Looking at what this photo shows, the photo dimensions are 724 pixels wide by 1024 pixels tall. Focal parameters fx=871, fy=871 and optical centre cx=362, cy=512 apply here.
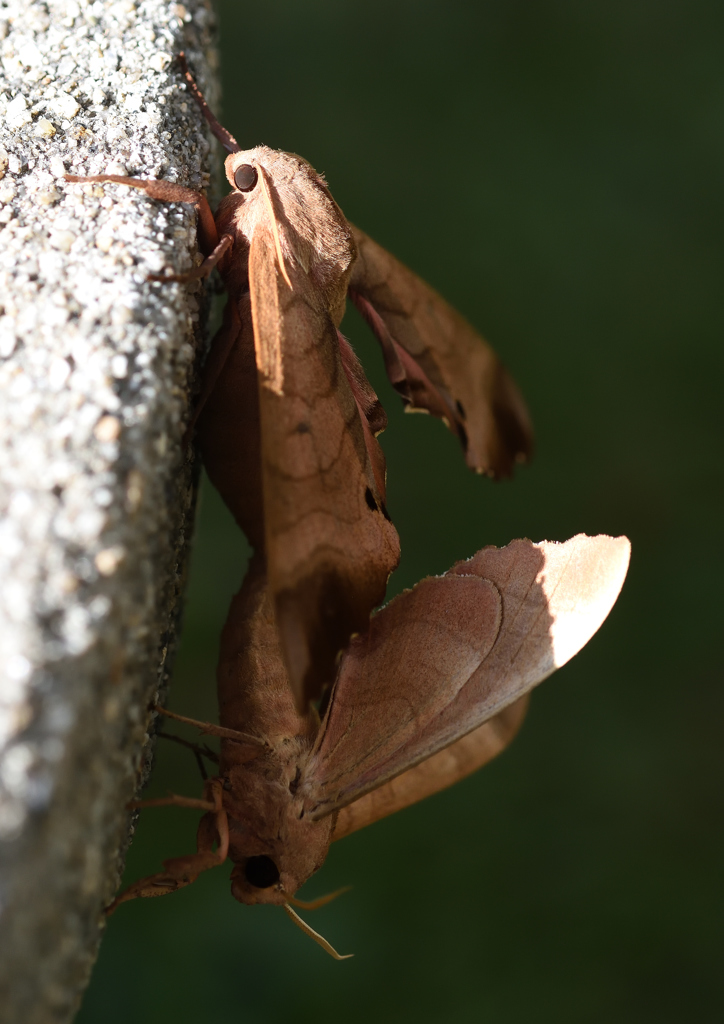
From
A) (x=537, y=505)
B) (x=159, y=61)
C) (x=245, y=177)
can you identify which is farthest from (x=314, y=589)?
(x=537, y=505)

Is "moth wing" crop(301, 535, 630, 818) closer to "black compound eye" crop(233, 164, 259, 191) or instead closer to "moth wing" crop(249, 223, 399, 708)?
"moth wing" crop(249, 223, 399, 708)

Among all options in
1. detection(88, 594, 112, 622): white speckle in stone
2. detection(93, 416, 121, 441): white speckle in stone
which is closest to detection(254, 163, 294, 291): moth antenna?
detection(93, 416, 121, 441): white speckle in stone

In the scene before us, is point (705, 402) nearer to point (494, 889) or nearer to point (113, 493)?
point (494, 889)

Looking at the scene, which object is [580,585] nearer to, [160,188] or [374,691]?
[374,691]

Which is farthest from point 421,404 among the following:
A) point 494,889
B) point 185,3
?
point 494,889

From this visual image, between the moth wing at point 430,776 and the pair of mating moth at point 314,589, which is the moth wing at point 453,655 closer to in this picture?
the pair of mating moth at point 314,589

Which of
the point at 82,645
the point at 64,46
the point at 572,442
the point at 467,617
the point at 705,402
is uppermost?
the point at 64,46
